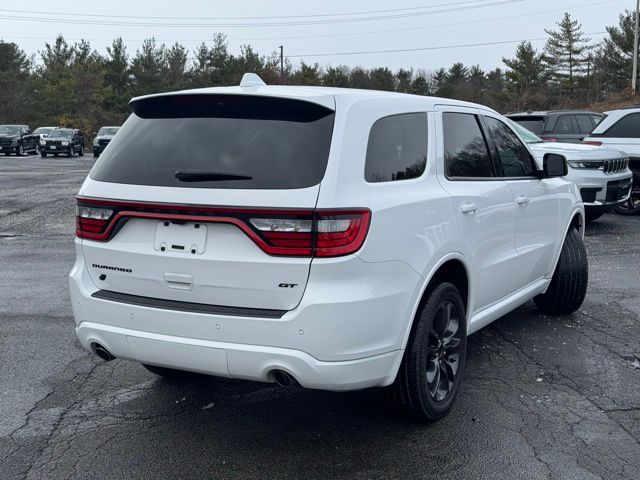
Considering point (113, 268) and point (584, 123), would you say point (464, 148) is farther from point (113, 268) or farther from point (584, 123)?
point (584, 123)

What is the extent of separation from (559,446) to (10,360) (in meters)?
3.77

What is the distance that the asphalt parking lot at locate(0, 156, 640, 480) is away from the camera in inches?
143

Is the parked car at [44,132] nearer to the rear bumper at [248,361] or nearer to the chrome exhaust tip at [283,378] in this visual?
the rear bumper at [248,361]

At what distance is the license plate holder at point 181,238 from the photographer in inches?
138

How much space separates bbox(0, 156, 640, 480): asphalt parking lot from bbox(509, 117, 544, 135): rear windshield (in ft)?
32.2

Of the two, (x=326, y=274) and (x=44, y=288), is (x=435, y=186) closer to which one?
(x=326, y=274)

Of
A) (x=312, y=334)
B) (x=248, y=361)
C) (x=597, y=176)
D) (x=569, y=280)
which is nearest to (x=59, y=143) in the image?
(x=597, y=176)

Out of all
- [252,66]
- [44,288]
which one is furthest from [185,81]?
[44,288]

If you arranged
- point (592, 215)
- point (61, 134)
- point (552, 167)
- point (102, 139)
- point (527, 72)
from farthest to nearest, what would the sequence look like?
point (527, 72), point (61, 134), point (102, 139), point (592, 215), point (552, 167)

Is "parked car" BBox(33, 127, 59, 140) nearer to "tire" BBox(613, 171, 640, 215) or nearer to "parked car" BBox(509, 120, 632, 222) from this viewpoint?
"tire" BBox(613, 171, 640, 215)

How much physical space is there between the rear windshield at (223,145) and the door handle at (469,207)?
111 cm

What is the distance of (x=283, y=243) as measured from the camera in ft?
11.0

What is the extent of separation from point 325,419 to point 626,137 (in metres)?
10.4

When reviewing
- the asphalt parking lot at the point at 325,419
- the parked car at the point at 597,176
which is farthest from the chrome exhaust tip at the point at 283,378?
the parked car at the point at 597,176
